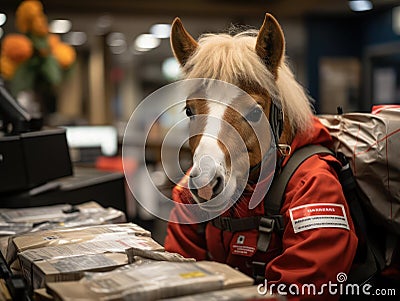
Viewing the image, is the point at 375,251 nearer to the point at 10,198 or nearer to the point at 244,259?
the point at 244,259

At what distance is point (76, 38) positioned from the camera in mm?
8344

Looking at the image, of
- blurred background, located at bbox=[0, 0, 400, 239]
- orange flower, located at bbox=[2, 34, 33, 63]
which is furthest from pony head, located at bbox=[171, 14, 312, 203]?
blurred background, located at bbox=[0, 0, 400, 239]

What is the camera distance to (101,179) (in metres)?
2.10

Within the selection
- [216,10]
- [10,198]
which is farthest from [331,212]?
[216,10]

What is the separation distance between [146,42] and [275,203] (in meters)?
7.99

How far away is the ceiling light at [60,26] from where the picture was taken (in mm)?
6489

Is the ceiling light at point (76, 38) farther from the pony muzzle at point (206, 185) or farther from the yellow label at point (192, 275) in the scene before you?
the yellow label at point (192, 275)

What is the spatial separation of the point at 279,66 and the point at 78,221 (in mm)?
678

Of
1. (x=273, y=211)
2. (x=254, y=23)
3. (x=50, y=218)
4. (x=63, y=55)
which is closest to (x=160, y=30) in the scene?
(x=254, y=23)

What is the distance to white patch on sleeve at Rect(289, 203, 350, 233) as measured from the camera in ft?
4.13

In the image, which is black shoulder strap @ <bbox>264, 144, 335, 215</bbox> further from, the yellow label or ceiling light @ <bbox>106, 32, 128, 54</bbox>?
ceiling light @ <bbox>106, 32, 128, 54</bbox>

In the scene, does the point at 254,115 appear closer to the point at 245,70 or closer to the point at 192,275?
the point at 245,70

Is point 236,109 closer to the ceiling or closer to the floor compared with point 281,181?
closer to the ceiling

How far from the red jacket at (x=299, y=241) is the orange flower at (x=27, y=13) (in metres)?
1.87
